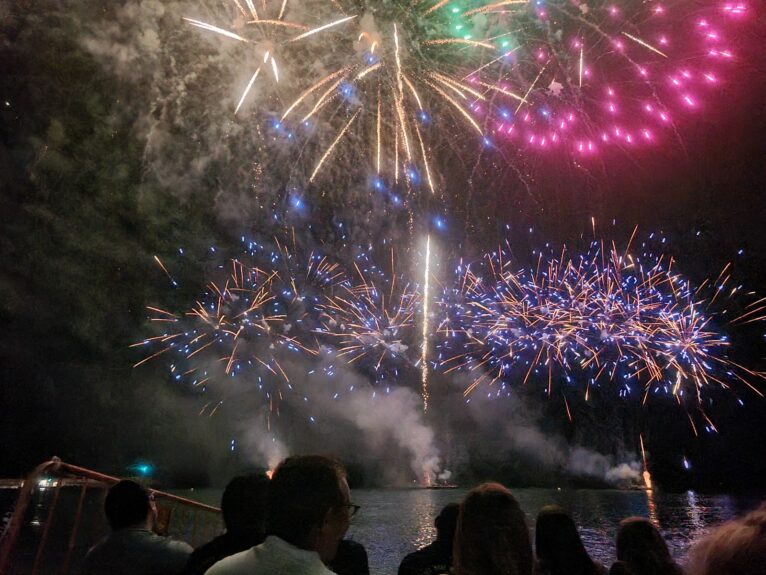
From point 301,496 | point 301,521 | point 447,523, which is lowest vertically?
point 447,523

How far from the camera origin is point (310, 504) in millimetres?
2314

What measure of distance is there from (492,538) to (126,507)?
2.64 meters

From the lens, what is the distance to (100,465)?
600 ft

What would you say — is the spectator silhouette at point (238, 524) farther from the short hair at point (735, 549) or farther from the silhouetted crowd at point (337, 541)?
the short hair at point (735, 549)

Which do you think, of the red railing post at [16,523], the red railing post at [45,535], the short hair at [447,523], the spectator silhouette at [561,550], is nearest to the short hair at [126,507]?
the red railing post at [16,523]

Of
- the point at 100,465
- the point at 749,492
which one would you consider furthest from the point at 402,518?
the point at 100,465

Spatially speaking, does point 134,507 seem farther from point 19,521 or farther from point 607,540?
point 607,540

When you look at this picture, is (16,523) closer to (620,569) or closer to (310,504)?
(310,504)

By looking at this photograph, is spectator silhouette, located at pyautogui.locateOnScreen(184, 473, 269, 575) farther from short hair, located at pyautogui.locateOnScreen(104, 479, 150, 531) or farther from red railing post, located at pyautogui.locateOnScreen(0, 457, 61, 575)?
red railing post, located at pyautogui.locateOnScreen(0, 457, 61, 575)

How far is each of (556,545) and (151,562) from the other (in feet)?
8.87

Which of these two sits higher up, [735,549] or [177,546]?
[735,549]

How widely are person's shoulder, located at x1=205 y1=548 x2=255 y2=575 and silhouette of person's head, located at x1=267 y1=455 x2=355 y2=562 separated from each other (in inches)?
5.7

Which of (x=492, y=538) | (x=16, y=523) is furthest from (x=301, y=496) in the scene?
(x=16, y=523)

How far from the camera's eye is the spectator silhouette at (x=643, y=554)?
11.8 feet
